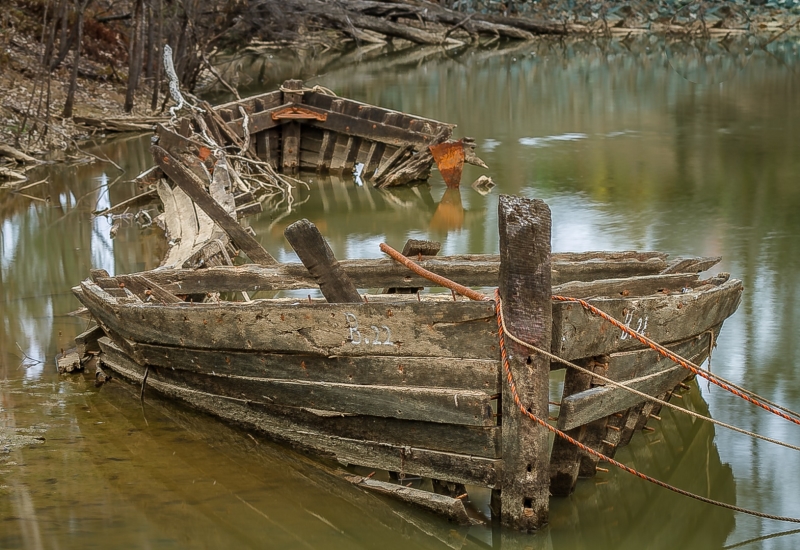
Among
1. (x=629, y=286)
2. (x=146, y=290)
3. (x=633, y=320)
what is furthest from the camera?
(x=146, y=290)

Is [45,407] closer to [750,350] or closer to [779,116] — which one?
[750,350]

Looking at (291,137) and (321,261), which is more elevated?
(291,137)

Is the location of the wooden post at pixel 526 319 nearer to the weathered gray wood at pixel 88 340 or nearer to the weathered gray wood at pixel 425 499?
the weathered gray wood at pixel 425 499

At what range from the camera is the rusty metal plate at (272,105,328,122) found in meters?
14.6

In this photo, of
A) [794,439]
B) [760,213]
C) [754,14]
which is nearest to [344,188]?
[760,213]

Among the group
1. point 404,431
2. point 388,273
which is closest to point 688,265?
point 388,273

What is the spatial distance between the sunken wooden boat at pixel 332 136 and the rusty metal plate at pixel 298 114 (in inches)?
0.6

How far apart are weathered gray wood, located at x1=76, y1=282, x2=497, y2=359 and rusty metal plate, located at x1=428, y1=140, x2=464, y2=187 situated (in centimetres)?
831

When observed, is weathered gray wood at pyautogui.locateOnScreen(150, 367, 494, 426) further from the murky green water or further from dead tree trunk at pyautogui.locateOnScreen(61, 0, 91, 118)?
dead tree trunk at pyautogui.locateOnScreen(61, 0, 91, 118)

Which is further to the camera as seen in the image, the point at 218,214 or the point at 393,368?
the point at 218,214

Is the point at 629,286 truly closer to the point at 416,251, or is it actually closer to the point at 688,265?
the point at 688,265

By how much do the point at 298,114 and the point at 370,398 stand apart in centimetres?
1035

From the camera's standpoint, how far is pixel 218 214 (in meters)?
7.86

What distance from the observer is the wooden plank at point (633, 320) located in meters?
4.45
